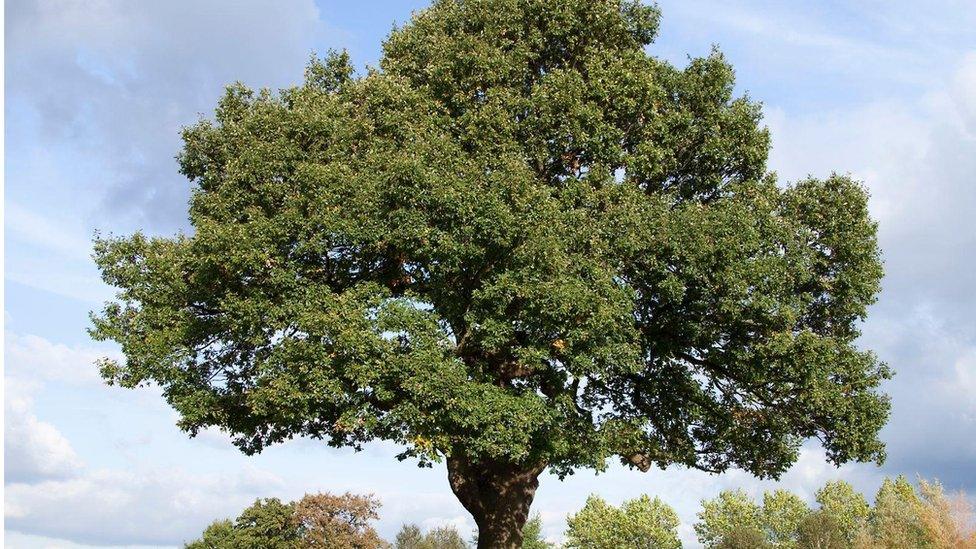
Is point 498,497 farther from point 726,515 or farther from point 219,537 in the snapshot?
point 726,515

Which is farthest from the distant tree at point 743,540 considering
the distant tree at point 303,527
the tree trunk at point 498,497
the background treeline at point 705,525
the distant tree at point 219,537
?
the tree trunk at point 498,497

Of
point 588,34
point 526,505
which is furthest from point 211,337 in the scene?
point 588,34

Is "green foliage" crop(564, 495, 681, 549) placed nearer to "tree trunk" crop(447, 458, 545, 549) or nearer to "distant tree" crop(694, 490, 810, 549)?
"distant tree" crop(694, 490, 810, 549)

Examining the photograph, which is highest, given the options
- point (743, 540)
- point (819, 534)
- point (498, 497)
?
point (743, 540)

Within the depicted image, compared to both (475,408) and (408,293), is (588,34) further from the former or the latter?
(475,408)

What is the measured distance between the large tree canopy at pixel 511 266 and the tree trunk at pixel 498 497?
0.48 feet

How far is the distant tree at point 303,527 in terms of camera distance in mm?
57062

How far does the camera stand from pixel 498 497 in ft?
91.0

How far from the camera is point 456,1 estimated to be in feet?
99.9

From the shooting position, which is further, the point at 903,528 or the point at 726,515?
the point at 726,515

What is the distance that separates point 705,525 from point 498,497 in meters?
64.8

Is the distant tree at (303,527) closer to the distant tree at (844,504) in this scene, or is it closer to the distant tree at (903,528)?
the distant tree at (903,528)

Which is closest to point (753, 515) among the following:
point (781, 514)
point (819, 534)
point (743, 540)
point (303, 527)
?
point (781, 514)

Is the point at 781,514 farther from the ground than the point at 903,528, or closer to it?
farther from the ground
